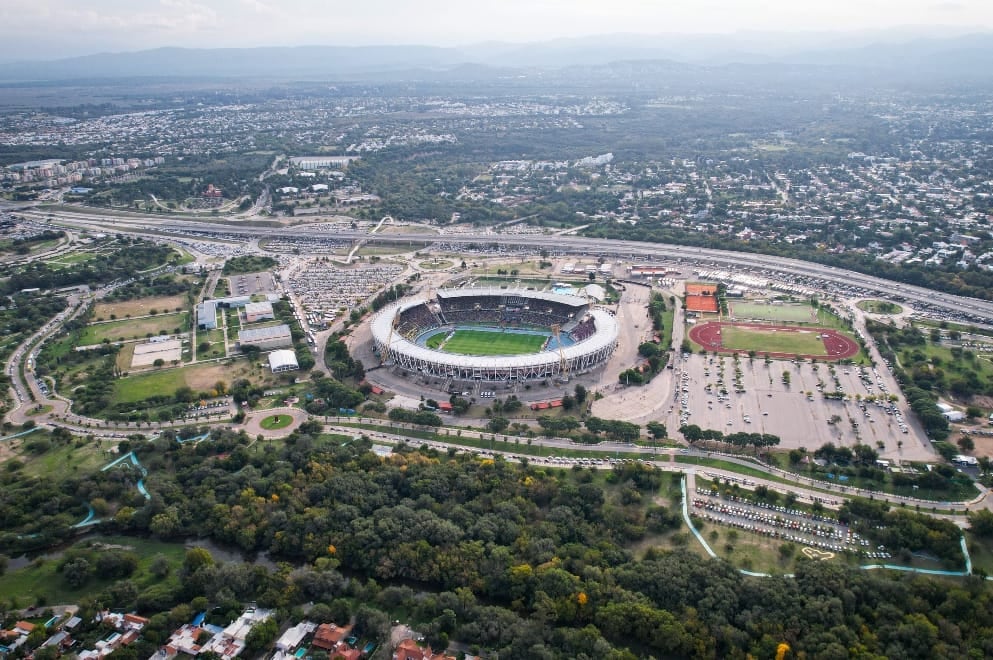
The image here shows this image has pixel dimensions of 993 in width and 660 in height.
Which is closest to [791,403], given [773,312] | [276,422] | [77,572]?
[773,312]

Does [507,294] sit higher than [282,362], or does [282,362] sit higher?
[507,294]

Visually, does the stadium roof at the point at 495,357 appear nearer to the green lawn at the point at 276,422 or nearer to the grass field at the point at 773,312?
the green lawn at the point at 276,422

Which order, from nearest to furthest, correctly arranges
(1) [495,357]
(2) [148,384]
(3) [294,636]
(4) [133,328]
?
(3) [294,636], (1) [495,357], (2) [148,384], (4) [133,328]

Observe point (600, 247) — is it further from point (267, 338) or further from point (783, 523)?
point (783, 523)

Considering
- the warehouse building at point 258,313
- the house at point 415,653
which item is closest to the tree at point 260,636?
the house at point 415,653

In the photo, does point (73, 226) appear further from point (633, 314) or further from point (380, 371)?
point (633, 314)

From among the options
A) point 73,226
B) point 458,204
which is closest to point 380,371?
point 458,204
